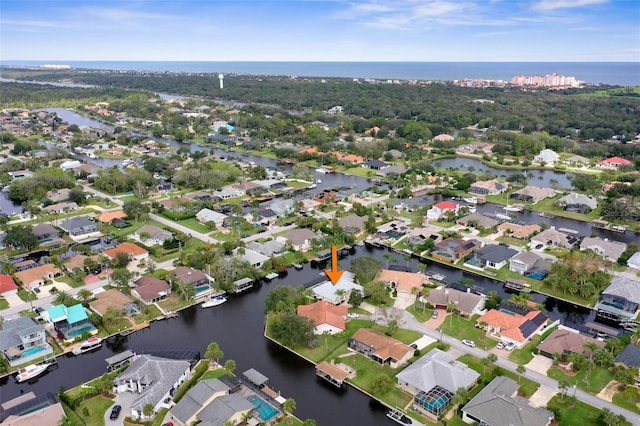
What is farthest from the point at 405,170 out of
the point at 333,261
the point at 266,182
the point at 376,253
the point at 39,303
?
the point at 39,303

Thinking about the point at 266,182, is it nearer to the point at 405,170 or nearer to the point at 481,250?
the point at 405,170

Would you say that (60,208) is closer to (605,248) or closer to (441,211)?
(441,211)

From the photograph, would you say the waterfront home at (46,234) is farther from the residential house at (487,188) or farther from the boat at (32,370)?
the residential house at (487,188)

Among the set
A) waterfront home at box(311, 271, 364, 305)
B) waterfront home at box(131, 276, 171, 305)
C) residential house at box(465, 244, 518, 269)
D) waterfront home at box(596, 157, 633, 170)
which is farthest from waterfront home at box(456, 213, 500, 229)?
waterfront home at box(596, 157, 633, 170)

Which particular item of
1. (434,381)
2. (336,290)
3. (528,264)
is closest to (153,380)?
(336,290)

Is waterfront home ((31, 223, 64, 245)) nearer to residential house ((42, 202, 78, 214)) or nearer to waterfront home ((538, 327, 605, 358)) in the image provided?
residential house ((42, 202, 78, 214))

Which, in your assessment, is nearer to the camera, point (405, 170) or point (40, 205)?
point (40, 205)
